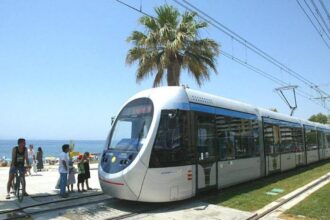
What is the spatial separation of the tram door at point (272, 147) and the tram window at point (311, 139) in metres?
6.92

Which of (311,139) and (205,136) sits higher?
(311,139)

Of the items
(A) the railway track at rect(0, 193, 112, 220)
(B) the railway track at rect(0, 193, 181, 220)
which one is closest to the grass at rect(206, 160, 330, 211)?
(B) the railway track at rect(0, 193, 181, 220)

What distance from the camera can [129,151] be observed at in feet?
33.7

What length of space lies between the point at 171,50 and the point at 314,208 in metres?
9.30

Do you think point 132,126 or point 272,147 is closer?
point 132,126

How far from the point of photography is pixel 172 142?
412 inches

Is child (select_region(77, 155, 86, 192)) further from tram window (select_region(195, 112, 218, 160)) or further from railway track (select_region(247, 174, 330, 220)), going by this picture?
railway track (select_region(247, 174, 330, 220))

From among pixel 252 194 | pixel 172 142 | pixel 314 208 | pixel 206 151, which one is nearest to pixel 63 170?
pixel 172 142

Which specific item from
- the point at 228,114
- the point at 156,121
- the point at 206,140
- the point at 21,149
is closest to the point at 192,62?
the point at 228,114

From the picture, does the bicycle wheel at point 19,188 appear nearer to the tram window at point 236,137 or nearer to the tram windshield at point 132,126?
the tram windshield at point 132,126

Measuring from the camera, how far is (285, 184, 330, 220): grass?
950 cm

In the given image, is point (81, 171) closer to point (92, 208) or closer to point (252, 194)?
point (92, 208)

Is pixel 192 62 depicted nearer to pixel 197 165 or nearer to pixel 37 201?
pixel 197 165

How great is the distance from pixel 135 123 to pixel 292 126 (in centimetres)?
1336
